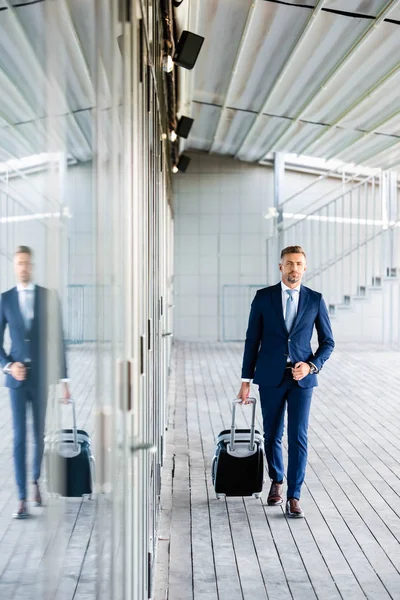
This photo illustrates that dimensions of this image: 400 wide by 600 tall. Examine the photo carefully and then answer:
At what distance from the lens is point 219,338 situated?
17.4 m

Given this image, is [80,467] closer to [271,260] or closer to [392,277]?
[392,277]

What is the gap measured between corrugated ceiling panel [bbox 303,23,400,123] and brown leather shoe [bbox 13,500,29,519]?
266 inches

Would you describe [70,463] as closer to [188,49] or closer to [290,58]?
Answer: [188,49]

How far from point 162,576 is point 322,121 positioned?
28.5 feet

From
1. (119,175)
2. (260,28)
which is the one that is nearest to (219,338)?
(260,28)

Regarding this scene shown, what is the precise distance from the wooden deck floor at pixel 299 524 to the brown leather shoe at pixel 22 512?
249 cm

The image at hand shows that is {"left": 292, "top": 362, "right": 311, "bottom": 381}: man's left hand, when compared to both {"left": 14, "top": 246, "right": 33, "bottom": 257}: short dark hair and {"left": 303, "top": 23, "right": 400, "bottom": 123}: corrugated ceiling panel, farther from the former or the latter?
{"left": 303, "top": 23, "right": 400, "bottom": 123}: corrugated ceiling panel

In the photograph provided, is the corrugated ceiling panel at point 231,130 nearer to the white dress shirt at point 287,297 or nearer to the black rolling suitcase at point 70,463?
the white dress shirt at point 287,297

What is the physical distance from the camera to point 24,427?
1178 mm

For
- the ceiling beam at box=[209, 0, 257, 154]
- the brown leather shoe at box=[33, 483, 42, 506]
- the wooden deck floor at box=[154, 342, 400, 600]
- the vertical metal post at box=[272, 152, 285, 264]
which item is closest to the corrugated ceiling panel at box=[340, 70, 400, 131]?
the ceiling beam at box=[209, 0, 257, 154]

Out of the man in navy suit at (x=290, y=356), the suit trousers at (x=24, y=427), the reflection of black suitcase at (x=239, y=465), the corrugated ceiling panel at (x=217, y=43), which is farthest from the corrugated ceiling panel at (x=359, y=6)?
the suit trousers at (x=24, y=427)

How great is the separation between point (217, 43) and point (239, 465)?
5.07 metres

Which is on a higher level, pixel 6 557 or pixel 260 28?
pixel 260 28

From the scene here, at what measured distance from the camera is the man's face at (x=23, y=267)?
1153mm
